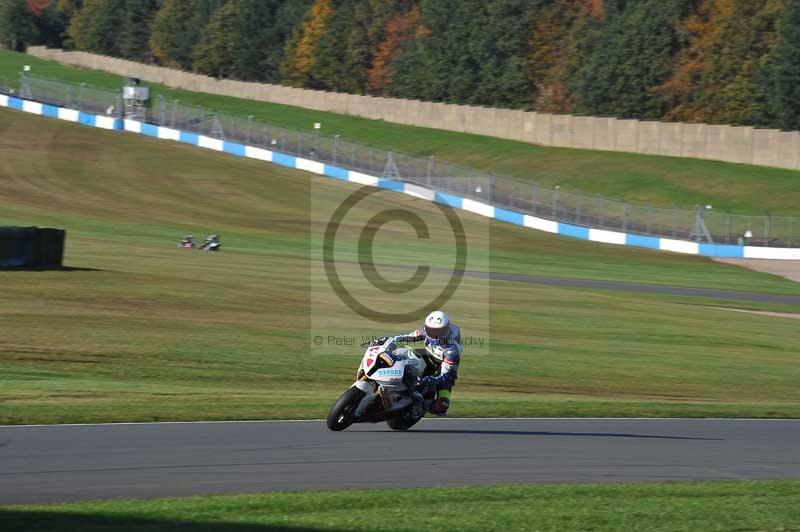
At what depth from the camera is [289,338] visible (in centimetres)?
2539

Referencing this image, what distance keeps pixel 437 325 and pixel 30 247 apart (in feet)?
51.8

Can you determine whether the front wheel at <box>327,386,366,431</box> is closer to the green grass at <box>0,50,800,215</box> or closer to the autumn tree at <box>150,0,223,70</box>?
the green grass at <box>0,50,800,215</box>

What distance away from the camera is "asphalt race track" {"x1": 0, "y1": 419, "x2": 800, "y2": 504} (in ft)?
40.0

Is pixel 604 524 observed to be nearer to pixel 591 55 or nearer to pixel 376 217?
pixel 376 217

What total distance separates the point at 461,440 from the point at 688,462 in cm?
278

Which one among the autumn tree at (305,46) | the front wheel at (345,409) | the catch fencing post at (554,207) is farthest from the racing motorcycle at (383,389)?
the autumn tree at (305,46)

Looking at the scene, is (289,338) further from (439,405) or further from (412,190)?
(412,190)

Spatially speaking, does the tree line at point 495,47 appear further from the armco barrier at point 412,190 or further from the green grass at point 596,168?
the armco barrier at point 412,190

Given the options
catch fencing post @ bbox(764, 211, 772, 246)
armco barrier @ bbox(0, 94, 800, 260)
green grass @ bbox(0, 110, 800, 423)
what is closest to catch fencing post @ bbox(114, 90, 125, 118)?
armco barrier @ bbox(0, 94, 800, 260)

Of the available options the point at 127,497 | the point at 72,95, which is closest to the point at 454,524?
the point at 127,497

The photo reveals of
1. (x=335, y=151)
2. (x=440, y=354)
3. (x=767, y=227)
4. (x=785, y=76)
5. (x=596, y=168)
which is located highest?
(x=785, y=76)

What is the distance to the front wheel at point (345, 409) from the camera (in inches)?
589

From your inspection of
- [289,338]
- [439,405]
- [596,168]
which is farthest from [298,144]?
[439,405]

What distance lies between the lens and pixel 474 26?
103938mm
